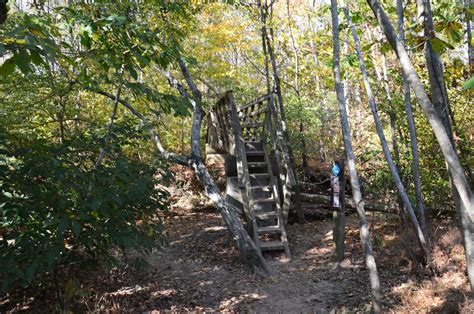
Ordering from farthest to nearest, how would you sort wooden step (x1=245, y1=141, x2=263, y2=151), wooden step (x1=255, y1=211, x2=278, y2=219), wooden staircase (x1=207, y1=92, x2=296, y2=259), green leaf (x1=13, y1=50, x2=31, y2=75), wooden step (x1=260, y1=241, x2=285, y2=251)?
wooden step (x1=245, y1=141, x2=263, y2=151), wooden step (x1=255, y1=211, x2=278, y2=219), wooden staircase (x1=207, y1=92, x2=296, y2=259), wooden step (x1=260, y1=241, x2=285, y2=251), green leaf (x1=13, y1=50, x2=31, y2=75)

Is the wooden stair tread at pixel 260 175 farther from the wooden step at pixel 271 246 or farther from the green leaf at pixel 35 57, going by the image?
the green leaf at pixel 35 57

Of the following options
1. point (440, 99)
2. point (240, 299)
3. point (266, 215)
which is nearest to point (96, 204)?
point (440, 99)

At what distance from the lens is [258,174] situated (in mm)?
7930

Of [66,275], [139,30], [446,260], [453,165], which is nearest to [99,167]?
[139,30]

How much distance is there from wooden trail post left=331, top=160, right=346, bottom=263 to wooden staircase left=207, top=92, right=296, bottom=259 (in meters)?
1.02

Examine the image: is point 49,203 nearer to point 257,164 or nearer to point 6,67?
point 6,67

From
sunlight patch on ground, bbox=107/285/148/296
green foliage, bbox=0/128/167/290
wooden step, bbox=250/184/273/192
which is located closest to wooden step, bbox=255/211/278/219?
wooden step, bbox=250/184/273/192

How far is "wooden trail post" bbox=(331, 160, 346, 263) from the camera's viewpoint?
601 cm

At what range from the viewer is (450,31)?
2867mm

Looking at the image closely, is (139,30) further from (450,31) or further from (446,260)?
(446,260)

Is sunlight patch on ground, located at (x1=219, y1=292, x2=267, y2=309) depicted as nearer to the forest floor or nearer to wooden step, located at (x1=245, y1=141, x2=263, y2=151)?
the forest floor

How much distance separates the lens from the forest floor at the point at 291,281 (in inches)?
181

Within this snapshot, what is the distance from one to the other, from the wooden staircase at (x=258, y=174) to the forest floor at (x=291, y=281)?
0.55 m

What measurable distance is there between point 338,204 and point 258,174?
2327 millimetres
